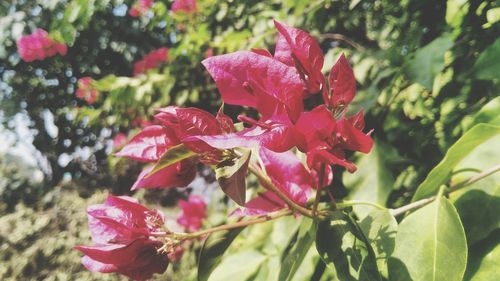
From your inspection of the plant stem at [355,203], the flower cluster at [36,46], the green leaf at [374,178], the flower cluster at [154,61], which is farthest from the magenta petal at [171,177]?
the flower cluster at [36,46]

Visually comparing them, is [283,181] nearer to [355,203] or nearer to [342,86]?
[355,203]

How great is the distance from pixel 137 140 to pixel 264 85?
220 millimetres

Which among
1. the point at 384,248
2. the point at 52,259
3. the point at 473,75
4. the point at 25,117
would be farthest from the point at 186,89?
the point at 25,117

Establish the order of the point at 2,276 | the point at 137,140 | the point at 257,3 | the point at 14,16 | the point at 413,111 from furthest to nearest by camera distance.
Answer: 1. the point at 14,16
2. the point at 2,276
3. the point at 257,3
4. the point at 413,111
5. the point at 137,140

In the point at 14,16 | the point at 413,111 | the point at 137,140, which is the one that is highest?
the point at 137,140

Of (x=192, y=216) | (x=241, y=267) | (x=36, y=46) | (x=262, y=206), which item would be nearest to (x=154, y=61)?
(x=192, y=216)

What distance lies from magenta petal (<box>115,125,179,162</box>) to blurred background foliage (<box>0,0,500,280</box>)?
38 cm

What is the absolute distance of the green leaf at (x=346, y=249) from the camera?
1.59ft

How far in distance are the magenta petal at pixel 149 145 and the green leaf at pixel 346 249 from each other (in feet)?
0.78

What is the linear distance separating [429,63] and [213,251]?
0.55m

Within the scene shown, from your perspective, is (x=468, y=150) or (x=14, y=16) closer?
(x=468, y=150)

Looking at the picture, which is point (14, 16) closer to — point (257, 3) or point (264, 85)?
point (257, 3)

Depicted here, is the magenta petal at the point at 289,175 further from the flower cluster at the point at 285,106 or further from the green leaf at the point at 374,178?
the green leaf at the point at 374,178

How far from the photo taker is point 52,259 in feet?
12.5
